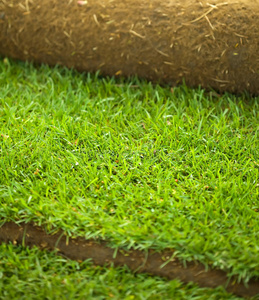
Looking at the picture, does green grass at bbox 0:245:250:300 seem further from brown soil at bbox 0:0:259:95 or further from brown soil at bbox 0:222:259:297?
brown soil at bbox 0:0:259:95

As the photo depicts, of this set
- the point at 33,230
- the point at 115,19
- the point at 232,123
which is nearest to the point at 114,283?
the point at 33,230

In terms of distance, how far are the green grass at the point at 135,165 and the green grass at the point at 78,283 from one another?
0.49 ft

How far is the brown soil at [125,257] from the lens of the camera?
6.57 feet

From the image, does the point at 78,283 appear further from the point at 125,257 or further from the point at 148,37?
the point at 148,37

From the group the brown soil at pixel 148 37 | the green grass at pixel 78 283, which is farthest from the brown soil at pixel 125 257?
the brown soil at pixel 148 37

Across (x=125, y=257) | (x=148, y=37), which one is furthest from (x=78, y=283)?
(x=148, y=37)

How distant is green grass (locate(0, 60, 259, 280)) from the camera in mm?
2070

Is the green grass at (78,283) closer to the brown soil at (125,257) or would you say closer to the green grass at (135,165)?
the brown soil at (125,257)

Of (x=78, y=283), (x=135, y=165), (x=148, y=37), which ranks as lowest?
(x=78, y=283)

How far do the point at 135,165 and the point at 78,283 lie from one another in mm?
771

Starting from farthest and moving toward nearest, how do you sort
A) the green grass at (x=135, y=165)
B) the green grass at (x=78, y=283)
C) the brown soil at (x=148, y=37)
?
1. the brown soil at (x=148, y=37)
2. the green grass at (x=135, y=165)
3. the green grass at (x=78, y=283)

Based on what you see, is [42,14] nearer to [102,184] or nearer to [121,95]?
[121,95]

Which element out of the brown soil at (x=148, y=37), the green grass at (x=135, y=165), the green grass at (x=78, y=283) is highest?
the brown soil at (x=148, y=37)

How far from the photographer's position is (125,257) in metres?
2.07
